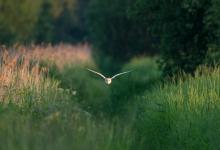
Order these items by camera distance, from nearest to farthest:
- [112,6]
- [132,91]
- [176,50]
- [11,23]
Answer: [176,50], [132,91], [112,6], [11,23]

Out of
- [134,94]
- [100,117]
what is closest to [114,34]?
[134,94]

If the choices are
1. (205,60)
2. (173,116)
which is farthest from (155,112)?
(205,60)

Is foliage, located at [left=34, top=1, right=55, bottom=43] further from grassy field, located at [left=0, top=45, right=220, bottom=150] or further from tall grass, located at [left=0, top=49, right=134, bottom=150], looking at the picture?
tall grass, located at [left=0, top=49, right=134, bottom=150]

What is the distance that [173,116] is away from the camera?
12188 mm

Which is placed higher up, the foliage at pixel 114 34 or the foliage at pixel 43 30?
the foliage at pixel 43 30

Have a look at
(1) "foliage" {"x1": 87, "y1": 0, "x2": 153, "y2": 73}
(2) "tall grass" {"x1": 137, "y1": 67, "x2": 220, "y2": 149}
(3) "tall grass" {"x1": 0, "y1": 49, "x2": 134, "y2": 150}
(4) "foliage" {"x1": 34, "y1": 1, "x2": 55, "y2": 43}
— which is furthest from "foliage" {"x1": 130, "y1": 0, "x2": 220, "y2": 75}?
(4) "foliage" {"x1": 34, "y1": 1, "x2": 55, "y2": 43}

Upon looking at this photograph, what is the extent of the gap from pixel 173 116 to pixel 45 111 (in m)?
2.13

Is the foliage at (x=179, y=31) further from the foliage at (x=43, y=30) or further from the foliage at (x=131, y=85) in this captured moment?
the foliage at (x=43, y=30)

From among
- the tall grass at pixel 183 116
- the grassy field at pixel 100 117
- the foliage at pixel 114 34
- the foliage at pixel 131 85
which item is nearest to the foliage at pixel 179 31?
the foliage at pixel 131 85

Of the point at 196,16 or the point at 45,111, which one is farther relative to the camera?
the point at 196,16

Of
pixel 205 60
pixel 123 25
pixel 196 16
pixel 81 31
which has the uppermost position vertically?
pixel 81 31

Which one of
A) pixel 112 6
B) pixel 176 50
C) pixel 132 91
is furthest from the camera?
pixel 112 6

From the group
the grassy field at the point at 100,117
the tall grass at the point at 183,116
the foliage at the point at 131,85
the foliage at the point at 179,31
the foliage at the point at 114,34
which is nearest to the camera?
the grassy field at the point at 100,117

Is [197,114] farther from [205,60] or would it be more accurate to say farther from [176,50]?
[176,50]
